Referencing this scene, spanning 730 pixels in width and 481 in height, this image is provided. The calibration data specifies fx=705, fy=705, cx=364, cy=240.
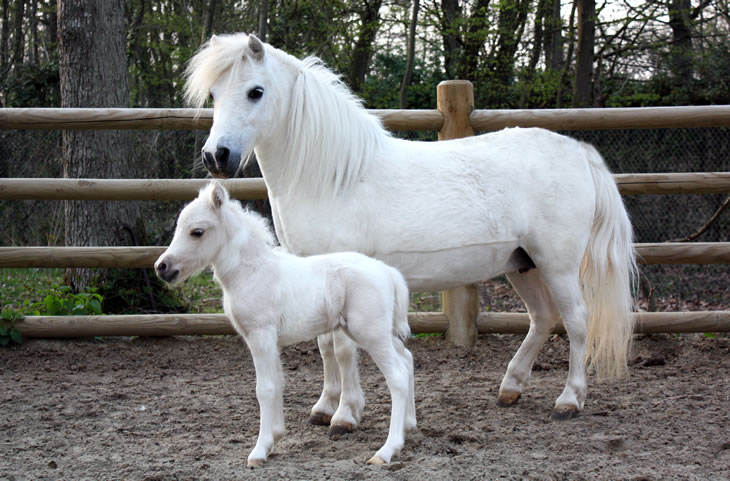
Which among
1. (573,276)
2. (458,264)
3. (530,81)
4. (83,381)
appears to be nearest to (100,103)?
(83,381)

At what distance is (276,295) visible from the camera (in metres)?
3.01

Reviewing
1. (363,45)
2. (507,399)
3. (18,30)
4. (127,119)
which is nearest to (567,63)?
(363,45)

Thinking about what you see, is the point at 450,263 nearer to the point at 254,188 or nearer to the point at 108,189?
the point at 254,188

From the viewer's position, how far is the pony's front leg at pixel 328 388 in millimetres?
3670

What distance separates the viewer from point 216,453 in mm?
3119

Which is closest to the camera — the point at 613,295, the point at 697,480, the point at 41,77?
the point at 697,480

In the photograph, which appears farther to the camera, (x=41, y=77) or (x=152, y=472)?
(x=41, y=77)

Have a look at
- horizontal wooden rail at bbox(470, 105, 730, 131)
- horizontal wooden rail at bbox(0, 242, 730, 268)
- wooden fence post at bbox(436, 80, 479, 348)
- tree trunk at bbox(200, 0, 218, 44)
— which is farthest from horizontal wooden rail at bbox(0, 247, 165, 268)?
tree trunk at bbox(200, 0, 218, 44)

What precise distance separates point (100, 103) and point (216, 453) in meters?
3.83

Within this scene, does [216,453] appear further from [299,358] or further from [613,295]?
[613,295]

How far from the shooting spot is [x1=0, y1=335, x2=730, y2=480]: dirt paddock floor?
2863mm

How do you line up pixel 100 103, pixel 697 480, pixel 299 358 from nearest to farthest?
pixel 697 480
pixel 299 358
pixel 100 103

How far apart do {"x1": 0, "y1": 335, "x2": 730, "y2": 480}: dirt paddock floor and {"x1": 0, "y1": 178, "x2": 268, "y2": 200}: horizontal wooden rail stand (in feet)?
3.50

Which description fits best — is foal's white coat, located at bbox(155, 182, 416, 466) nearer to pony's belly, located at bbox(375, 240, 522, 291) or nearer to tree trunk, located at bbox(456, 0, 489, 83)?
pony's belly, located at bbox(375, 240, 522, 291)
